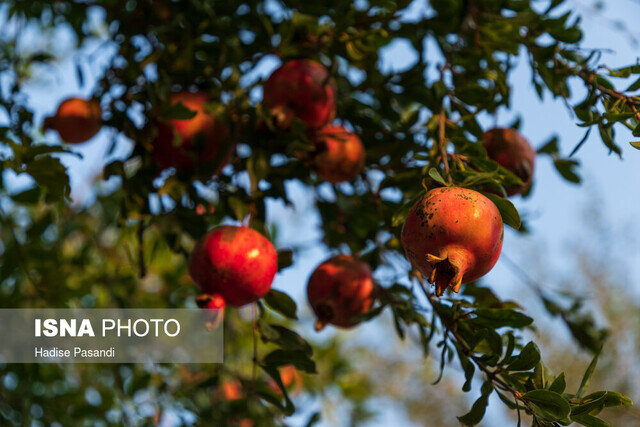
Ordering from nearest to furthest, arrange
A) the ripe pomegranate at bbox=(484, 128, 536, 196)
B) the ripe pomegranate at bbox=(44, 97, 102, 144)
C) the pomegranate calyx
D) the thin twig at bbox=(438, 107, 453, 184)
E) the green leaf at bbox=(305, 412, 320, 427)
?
the pomegranate calyx → the thin twig at bbox=(438, 107, 453, 184) → the ripe pomegranate at bbox=(484, 128, 536, 196) → the ripe pomegranate at bbox=(44, 97, 102, 144) → the green leaf at bbox=(305, 412, 320, 427)

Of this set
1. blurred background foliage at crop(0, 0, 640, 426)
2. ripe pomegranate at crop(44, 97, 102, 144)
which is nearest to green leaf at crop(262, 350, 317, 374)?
blurred background foliage at crop(0, 0, 640, 426)

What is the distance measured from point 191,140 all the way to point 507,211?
636 millimetres

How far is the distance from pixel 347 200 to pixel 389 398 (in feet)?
13.4

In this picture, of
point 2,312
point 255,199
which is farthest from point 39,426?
point 255,199

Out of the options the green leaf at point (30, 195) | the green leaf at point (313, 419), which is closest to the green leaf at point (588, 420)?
the green leaf at point (313, 419)

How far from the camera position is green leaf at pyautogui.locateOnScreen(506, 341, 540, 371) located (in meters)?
0.82

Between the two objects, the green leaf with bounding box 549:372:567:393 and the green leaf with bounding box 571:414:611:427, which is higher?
the green leaf with bounding box 549:372:567:393

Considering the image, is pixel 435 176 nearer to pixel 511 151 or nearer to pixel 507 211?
pixel 507 211

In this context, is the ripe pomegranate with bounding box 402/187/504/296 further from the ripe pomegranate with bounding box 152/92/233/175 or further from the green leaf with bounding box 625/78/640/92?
the ripe pomegranate with bounding box 152/92/233/175

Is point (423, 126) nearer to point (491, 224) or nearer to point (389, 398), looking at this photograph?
point (491, 224)

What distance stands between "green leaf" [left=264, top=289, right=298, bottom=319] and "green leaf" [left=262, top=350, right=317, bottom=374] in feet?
0.21

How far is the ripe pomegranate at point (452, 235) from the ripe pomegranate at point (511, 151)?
1.15ft

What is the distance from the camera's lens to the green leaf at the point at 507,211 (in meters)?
0.81

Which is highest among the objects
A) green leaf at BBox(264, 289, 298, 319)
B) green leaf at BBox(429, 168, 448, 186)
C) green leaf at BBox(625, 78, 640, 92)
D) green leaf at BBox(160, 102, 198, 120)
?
green leaf at BBox(625, 78, 640, 92)
